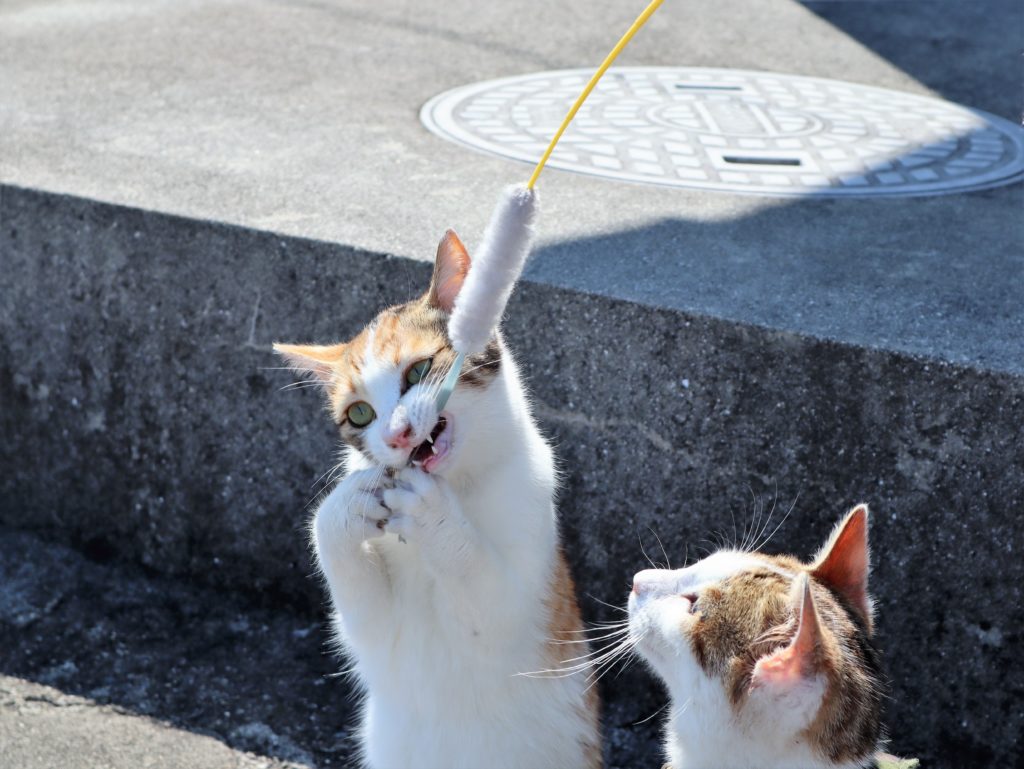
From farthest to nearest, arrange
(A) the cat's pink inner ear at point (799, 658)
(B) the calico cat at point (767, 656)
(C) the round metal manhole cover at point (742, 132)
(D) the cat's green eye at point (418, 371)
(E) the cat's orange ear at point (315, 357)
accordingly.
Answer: (C) the round metal manhole cover at point (742, 132)
(E) the cat's orange ear at point (315, 357)
(D) the cat's green eye at point (418, 371)
(B) the calico cat at point (767, 656)
(A) the cat's pink inner ear at point (799, 658)

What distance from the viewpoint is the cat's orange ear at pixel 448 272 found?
86.6 inches

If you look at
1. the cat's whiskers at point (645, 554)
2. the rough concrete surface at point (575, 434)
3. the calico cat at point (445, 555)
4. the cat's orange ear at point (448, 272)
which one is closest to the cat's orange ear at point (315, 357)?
the calico cat at point (445, 555)

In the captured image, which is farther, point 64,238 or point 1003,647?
point 64,238

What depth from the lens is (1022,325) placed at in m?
2.57

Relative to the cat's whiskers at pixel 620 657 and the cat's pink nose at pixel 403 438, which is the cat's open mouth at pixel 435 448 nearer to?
the cat's pink nose at pixel 403 438

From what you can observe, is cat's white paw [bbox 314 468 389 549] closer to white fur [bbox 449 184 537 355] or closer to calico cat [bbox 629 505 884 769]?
white fur [bbox 449 184 537 355]

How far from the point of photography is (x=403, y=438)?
78.5 inches

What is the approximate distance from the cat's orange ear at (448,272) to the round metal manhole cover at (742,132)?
4.59ft

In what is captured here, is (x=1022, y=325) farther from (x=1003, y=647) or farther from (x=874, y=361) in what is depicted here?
(x=1003, y=647)

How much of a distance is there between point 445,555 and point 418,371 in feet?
1.08

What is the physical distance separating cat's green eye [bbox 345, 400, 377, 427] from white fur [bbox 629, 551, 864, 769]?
1.85 ft

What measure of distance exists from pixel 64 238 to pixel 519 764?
1.82m

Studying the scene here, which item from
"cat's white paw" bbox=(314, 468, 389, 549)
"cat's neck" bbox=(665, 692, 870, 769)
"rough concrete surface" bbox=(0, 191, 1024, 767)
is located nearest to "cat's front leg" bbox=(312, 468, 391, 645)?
"cat's white paw" bbox=(314, 468, 389, 549)

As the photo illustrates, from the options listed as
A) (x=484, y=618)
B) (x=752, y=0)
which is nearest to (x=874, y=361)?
(x=484, y=618)
